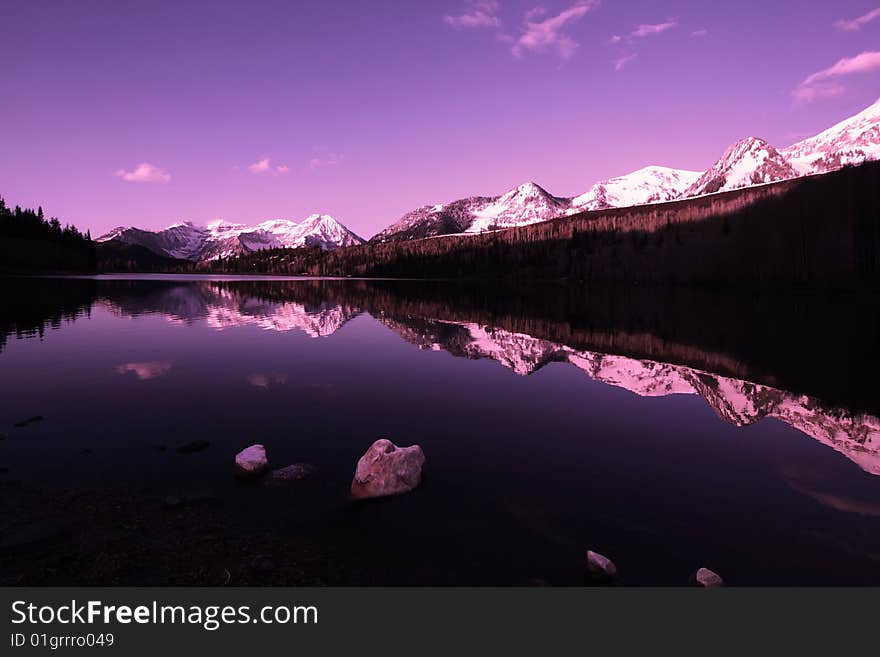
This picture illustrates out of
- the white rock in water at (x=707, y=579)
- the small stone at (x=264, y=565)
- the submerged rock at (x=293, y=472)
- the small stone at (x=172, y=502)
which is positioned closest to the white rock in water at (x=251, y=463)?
the submerged rock at (x=293, y=472)

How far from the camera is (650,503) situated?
1371 cm

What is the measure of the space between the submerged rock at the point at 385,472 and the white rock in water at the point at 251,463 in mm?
3373

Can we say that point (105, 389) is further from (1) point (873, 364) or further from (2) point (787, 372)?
(1) point (873, 364)

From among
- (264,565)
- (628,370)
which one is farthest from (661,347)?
(264,565)

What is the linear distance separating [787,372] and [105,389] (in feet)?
154

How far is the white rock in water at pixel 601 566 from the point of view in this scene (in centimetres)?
986

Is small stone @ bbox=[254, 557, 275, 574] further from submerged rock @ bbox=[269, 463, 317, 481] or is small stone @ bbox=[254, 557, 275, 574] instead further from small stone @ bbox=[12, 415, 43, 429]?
small stone @ bbox=[12, 415, 43, 429]

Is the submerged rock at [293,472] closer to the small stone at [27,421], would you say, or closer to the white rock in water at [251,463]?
the white rock in water at [251,463]

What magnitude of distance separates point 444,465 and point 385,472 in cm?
316

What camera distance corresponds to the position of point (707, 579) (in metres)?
9.71

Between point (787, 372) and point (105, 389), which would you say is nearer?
point (105, 389)
